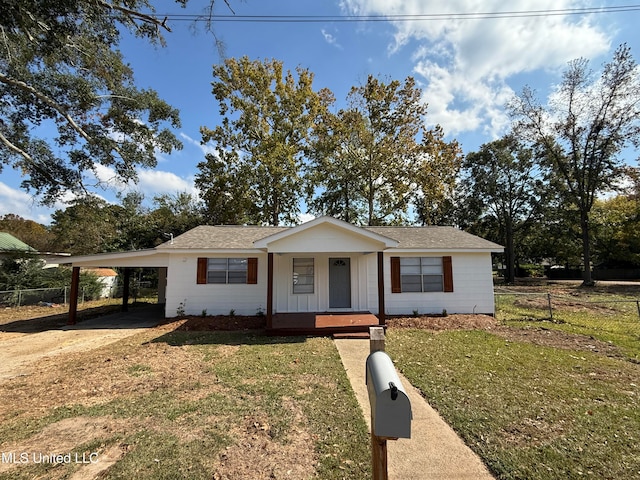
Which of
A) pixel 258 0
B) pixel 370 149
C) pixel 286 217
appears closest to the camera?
pixel 258 0

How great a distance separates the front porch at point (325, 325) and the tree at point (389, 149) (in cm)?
1552

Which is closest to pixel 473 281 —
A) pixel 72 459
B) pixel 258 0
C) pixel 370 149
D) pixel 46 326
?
pixel 258 0

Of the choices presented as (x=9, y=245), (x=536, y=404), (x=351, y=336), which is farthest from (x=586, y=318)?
(x=9, y=245)

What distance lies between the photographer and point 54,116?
1422 centimetres

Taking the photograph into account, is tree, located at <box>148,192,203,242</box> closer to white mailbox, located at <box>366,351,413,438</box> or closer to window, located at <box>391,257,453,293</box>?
window, located at <box>391,257,453,293</box>

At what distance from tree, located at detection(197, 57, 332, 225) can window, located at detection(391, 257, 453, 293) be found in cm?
1418

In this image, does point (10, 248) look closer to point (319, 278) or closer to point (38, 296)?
point (38, 296)

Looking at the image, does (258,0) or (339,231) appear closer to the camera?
(258,0)

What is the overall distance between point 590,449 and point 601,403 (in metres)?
1.60

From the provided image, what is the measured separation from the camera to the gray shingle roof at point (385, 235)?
11719 mm

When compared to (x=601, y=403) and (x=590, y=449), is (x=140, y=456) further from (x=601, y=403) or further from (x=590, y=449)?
(x=601, y=403)

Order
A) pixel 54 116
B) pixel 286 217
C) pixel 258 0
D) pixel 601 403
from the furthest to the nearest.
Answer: pixel 286 217 < pixel 54 116 < pixel 258 0 < pixel 601 403

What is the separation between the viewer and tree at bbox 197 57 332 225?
Answer: 23.5 m

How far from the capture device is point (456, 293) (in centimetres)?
1187
